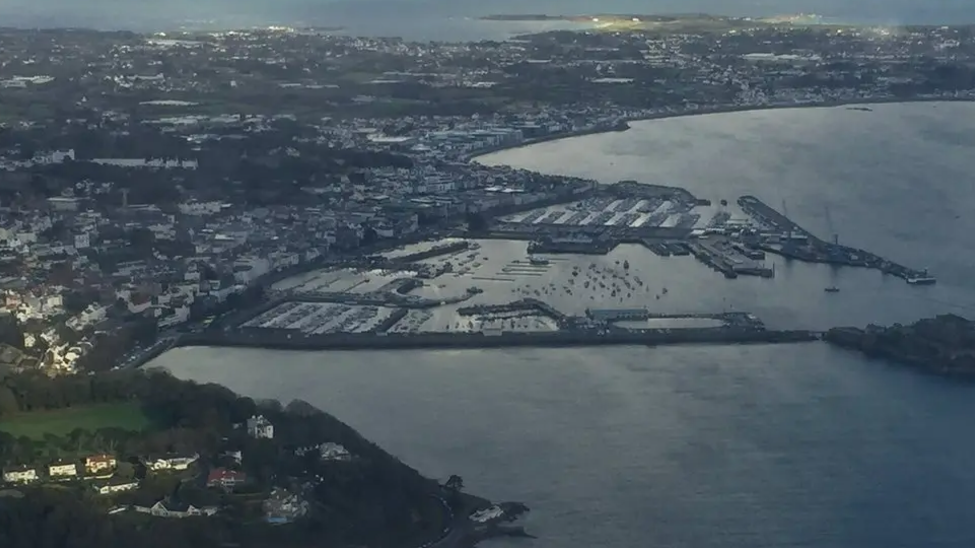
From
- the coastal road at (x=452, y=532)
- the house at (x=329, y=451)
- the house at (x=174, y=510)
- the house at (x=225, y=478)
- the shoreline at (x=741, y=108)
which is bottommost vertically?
the coastal road at (x=452, y=532)

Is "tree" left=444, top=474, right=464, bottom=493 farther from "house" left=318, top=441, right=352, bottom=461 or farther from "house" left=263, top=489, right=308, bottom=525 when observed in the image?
"house" left=263, top=489, right=308, bottom=525

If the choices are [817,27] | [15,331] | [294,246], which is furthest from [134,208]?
[817,27]

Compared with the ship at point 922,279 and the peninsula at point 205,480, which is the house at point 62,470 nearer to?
the peninsula at point 205,480

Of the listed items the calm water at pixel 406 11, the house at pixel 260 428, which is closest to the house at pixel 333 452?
the house at pixel 260 428

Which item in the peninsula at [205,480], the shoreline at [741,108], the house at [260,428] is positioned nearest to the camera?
the peninsula at [205,480]

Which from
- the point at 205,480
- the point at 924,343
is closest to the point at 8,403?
the point at 205,480

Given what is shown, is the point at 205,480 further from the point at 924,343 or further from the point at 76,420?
the point at 924,343

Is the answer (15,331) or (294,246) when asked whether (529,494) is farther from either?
(294,246)
